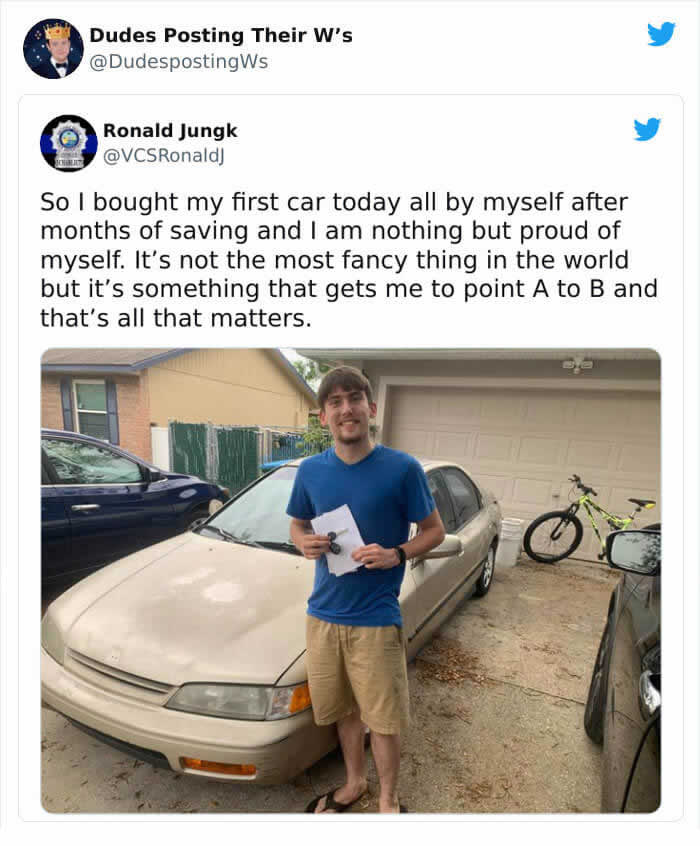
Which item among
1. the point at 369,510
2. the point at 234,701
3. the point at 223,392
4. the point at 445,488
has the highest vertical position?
the point at 223,392

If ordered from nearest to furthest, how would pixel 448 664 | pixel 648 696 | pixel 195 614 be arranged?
pixel 648 696 → pixel 195 614 → pixel 448 664

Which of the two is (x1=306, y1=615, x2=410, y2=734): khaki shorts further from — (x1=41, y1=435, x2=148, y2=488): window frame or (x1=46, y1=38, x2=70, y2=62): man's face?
(x1=41, y1=435, x2=148, y2=488): window frame

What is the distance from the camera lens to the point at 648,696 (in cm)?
118

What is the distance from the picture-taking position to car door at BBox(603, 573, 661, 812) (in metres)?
1.16

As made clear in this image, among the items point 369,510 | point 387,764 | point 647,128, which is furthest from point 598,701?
point 647,128

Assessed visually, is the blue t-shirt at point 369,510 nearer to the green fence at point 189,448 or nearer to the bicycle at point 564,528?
the bicycle at point 564,528

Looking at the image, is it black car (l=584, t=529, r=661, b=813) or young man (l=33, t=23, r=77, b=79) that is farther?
young man (l=33, t=23, r=77, b=79)

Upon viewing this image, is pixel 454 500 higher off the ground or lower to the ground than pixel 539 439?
lower

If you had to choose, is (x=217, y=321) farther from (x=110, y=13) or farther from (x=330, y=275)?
(x=110, y=13)

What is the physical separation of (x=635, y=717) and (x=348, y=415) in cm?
132

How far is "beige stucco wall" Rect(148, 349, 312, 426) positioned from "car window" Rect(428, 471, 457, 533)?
3146 mm

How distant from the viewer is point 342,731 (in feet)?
5.53

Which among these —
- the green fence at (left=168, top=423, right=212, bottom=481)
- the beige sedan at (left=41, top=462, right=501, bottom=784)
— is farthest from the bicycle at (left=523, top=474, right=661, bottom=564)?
the green fence at (left=168, top=423, right=212, bottom=481)

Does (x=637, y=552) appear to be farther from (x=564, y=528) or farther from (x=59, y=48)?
(x=564, y=528)
